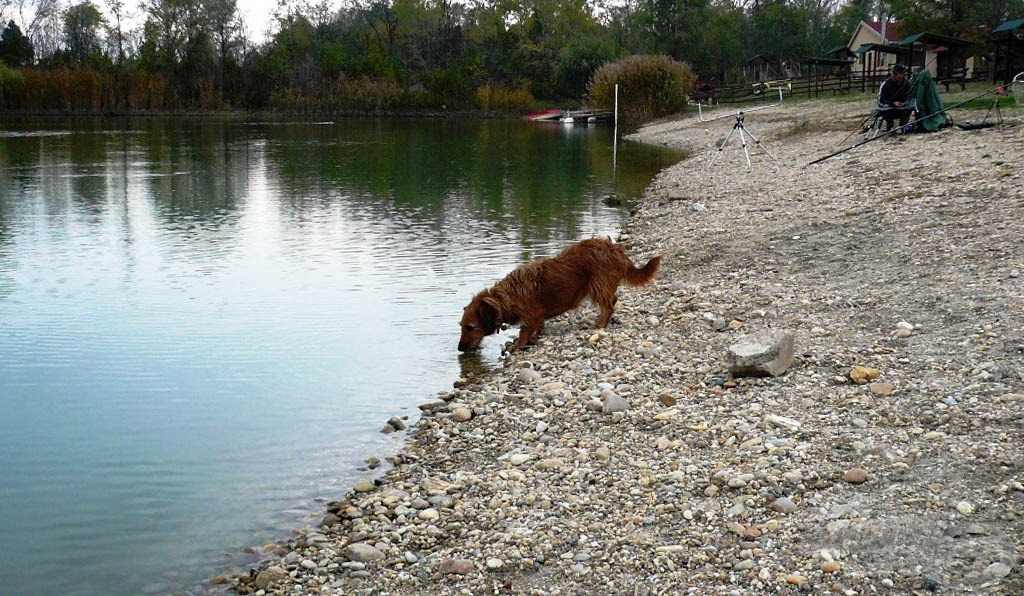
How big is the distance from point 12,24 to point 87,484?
91015 mm

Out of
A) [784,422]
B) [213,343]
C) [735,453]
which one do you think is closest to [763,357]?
[784,422]

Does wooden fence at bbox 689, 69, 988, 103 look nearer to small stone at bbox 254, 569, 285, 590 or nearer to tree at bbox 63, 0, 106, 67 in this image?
small stone at bbox 254, 569, 285, 590

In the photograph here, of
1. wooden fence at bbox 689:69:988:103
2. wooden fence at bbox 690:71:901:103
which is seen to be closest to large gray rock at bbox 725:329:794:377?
wooden fence at bbox 689:69:988:103

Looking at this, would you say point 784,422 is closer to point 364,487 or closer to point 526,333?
point 364,487

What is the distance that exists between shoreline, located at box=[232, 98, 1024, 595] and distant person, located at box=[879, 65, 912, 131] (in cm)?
1105

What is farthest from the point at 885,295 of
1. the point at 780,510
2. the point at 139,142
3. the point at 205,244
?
the point at 139,142

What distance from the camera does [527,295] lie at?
9258 millimetres

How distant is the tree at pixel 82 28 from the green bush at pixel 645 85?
5546 cm

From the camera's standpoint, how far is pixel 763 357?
700cm

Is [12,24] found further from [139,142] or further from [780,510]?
[780,510]

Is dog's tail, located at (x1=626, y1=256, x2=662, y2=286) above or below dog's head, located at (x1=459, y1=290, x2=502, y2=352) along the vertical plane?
above

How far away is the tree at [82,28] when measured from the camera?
3514 inches

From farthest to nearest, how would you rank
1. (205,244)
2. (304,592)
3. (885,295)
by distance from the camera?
(205,244)
(885,295)
(304,592)

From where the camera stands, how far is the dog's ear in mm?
9180
